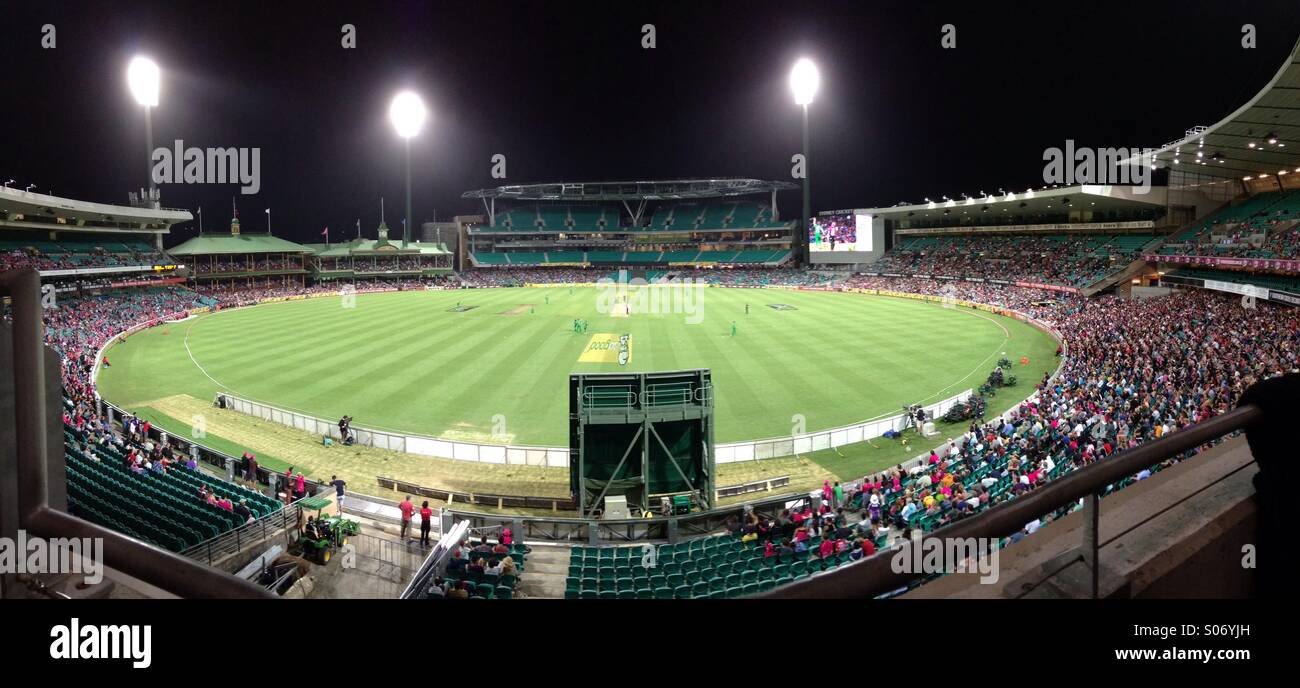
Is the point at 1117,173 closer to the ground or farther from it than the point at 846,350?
farther from it

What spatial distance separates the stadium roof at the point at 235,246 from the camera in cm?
8425

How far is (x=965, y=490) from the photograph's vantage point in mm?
14734

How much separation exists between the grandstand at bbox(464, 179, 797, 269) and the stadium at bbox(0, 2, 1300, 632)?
158 ft

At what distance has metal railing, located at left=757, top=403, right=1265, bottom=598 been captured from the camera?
152 cm

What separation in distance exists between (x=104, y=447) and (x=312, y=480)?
196 inches

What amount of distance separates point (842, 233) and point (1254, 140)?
58.3 metres

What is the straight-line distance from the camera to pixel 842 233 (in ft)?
311

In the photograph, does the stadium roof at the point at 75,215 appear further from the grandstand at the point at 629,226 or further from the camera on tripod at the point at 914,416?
the camera on tripod at the point at 914,416

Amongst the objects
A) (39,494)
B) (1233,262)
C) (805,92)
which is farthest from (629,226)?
(39,494)
